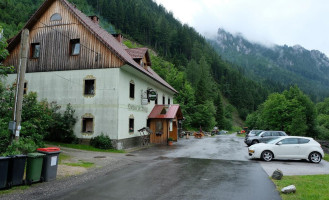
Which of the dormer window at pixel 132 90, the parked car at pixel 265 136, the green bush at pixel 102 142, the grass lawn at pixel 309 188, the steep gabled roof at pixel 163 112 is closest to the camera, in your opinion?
the grass lawn at pixel 309 188

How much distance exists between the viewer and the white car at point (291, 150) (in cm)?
1379

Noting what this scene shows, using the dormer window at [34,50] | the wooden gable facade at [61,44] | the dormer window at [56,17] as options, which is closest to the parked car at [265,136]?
the wooden gable facade at [61,44]

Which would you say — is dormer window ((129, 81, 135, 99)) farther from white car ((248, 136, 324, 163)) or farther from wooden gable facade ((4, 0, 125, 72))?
white car ((248, 136, 324, 163))

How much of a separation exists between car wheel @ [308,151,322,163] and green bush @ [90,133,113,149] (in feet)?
43.9

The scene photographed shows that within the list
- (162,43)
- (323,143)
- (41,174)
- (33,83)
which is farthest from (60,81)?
(162,43)

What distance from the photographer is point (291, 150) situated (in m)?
13.9

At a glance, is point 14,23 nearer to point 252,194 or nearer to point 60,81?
point 60,81

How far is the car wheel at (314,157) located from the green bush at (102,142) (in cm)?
1337

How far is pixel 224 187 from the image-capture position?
25.4 ft

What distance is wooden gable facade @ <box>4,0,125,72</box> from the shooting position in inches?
720

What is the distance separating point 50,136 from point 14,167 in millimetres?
12601

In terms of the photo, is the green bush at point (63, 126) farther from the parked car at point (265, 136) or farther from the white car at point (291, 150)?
the parked car at point (265, 136)

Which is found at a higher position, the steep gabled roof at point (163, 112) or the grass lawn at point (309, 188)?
the steep gabled roof at point (163, 112)

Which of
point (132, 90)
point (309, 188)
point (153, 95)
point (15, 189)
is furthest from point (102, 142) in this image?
point (309, 188)
